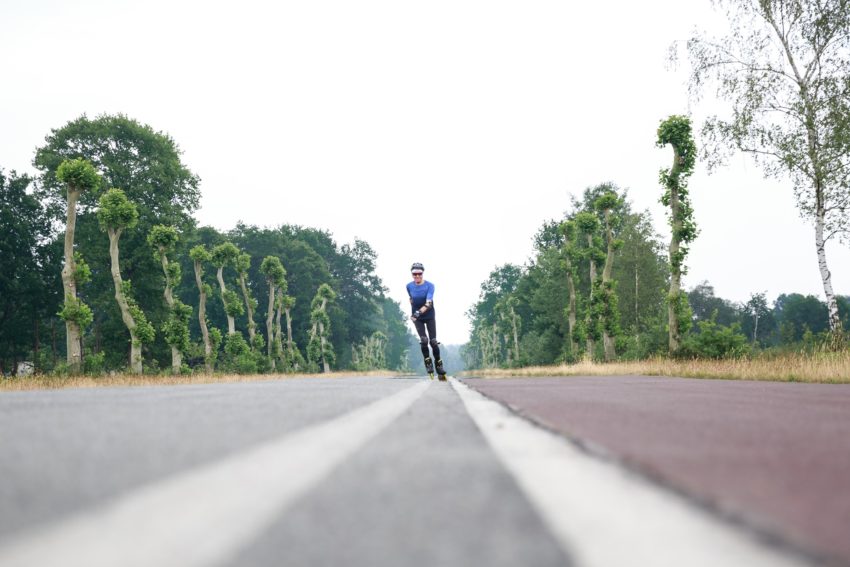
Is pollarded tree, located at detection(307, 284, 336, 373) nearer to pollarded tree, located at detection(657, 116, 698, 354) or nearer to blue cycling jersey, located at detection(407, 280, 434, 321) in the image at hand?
pollarded tree, located at detection(657, 116, 698, 354)

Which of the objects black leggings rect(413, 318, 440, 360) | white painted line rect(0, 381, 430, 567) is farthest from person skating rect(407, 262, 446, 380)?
white painted line rect(0, 381, 430, 567)

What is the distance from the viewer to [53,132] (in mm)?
40375

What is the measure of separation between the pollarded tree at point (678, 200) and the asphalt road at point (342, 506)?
21.9 meters

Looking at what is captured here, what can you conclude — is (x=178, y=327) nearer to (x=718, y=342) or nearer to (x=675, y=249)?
(x=675, y=249)

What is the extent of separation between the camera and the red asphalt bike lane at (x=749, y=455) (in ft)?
4.19

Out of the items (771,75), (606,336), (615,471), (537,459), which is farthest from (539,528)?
(606,336)

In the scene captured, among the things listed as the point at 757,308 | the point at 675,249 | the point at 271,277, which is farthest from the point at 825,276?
the point at 757,308

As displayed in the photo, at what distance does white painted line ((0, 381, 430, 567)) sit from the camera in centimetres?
108

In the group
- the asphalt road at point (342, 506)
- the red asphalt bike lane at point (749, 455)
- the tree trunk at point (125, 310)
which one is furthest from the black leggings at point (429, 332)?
the tree trunk at point (125, 310)

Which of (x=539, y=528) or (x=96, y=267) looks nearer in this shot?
(x=539, y=528)

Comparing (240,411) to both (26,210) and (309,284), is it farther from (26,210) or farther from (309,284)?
(309,284)

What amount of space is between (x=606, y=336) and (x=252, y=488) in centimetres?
3303

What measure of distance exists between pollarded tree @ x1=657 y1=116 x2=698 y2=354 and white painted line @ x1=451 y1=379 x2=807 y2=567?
73.7 ft

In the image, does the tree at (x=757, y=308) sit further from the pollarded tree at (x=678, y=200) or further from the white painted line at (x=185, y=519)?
the white painted line at (x=185, y=519)
